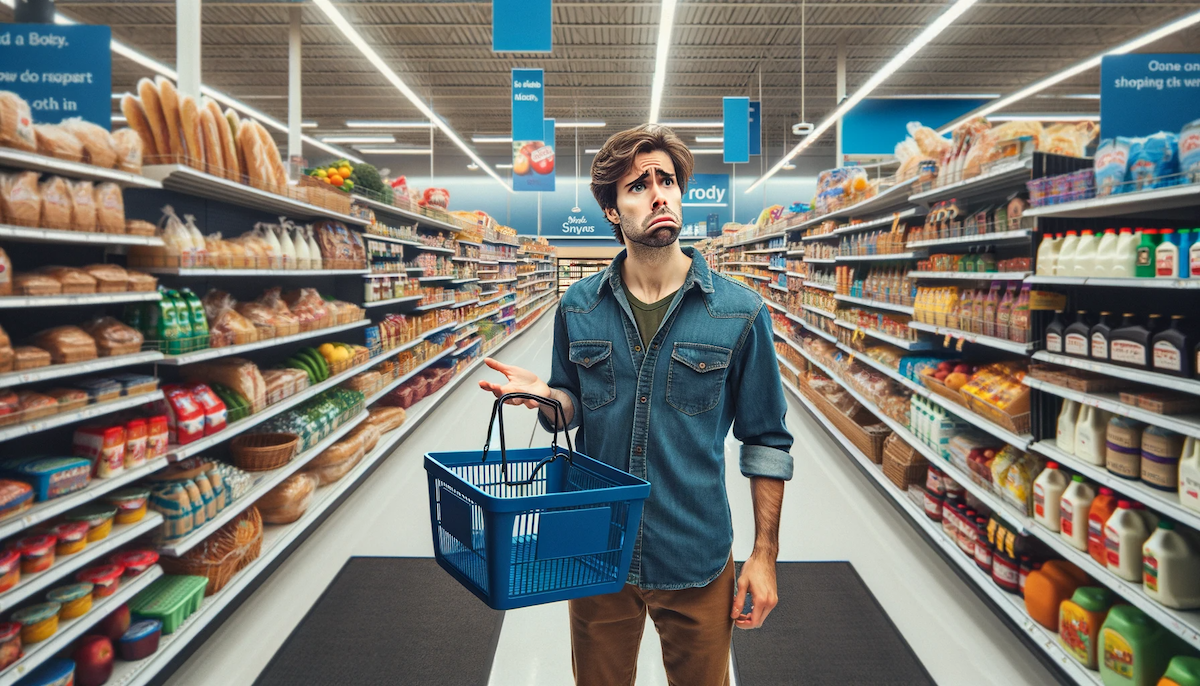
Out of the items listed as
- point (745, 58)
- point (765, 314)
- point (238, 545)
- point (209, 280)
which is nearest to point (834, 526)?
point (765, 314)

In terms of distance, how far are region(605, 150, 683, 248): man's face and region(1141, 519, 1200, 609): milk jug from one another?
1.99 meters

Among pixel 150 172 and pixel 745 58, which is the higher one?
pixel 745 58

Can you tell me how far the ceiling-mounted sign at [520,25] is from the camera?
17.9 ft

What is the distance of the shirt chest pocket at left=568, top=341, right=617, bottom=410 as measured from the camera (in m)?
1.53

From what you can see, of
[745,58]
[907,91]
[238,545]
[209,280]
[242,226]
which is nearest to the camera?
[238,545]

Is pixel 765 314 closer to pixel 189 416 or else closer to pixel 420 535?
pixel 189 416

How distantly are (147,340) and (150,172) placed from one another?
2.41 ft

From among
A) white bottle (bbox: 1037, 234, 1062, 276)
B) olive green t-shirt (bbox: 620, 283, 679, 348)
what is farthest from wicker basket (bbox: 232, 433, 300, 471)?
white bottle (bbox: 1037, 234, 1062, 276)

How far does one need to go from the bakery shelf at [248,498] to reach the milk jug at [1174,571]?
3.53 meters

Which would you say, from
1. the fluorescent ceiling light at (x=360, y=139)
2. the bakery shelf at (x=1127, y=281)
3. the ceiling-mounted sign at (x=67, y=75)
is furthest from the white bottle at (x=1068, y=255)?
the fluorescent ceiling light at (x=360, y=139)

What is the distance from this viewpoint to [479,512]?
45.1 inches

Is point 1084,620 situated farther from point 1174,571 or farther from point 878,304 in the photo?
point 878,304

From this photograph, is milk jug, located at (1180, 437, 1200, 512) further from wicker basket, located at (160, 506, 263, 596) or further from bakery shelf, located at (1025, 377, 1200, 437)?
wicker basket, located at (160, 506, 263, 596)

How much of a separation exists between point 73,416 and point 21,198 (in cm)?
72
